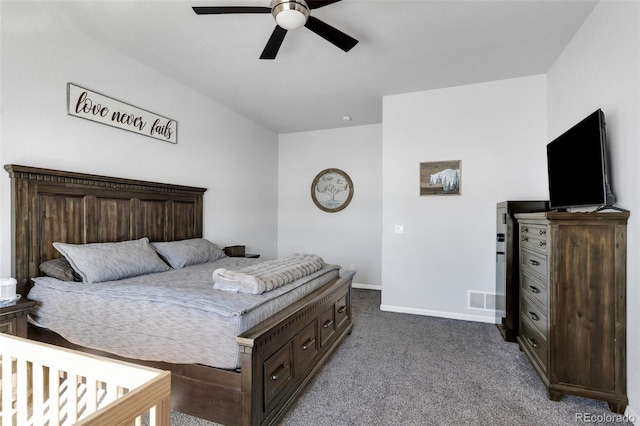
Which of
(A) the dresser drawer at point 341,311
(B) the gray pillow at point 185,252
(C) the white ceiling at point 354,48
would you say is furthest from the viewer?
(B) the gray pillow at point 185,252

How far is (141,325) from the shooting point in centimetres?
181

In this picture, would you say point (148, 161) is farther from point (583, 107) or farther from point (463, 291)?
point (583, 107)

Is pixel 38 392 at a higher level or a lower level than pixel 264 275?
lower

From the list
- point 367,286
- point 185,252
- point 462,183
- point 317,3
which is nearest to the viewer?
point 317,3

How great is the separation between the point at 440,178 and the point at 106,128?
3476 millimetres

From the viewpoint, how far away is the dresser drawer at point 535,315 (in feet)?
6.91

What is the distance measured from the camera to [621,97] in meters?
1.96

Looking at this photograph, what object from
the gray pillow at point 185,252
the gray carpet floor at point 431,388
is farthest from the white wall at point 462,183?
the gray pillow at point 185,252

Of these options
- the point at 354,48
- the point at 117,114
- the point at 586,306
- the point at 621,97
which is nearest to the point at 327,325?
the point at 586,306

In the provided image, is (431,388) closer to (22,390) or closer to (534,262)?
(534,262)

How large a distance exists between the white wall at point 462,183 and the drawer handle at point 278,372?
2247 mm

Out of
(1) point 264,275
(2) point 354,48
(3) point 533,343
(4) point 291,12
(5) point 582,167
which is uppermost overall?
(2) point 354,48

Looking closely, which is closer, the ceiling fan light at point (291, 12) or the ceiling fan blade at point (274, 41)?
the ceiling fan light at point (291, 12)

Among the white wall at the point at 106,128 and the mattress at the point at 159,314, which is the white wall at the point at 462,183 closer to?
the mattress at the point at 159,314
